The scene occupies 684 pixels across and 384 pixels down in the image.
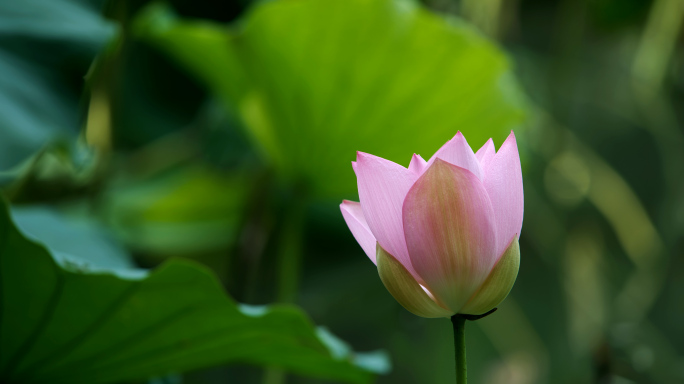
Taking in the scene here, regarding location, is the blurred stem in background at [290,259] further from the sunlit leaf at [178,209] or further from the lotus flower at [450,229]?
the lotus flower at [450,229]

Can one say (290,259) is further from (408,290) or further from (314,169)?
(408,290)

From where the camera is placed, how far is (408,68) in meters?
0.82

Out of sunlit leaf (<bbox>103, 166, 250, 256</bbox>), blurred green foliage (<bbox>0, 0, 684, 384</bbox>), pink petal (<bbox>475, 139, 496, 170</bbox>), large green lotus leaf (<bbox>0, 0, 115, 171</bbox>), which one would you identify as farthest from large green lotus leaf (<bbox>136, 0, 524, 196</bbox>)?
pink petal (<bbox>475, 139, 496, 170</bbox>)

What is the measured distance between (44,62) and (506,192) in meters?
0.57

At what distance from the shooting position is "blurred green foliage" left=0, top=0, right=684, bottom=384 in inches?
19.5

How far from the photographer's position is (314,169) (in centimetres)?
88

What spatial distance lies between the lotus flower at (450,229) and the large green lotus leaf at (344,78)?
0.58 meters

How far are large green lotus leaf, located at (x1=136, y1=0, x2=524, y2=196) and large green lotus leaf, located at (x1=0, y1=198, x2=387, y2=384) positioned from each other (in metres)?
0.41

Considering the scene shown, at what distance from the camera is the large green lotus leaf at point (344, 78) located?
78 cm

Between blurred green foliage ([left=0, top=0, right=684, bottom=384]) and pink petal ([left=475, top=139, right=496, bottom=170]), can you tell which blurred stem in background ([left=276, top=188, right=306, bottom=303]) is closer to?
blurred green foliage ([left=0, top=0, right=684, bottom=384])

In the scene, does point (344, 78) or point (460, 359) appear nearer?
point (460, 359)

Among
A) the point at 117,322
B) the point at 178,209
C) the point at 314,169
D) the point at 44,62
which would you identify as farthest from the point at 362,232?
the point at 178,209

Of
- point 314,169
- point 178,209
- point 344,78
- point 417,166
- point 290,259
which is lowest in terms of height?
point 178,209

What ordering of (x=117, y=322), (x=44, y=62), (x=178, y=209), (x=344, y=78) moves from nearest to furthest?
(x=117, y=322)
(x=44, y=62)
(x=344, y=78)
(x=178, y=209)
